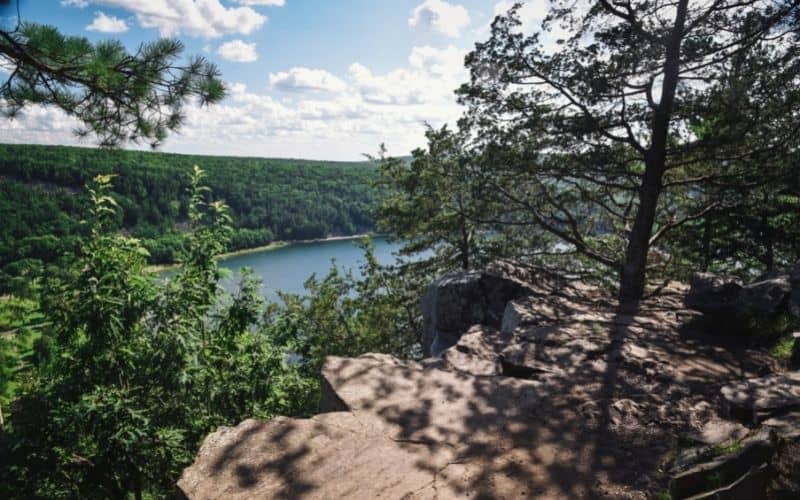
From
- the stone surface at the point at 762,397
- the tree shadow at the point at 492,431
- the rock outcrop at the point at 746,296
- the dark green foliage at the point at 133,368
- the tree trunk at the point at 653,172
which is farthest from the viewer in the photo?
the tree trunk at the point at 653,172

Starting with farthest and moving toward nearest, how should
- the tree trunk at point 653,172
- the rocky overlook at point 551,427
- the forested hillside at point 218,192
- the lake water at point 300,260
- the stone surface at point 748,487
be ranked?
the forested hillside at point 218,192, the lake water at point 300,260, the tree trunk at point 653,172, the rocky overlook at point 551,427, the stone surface at point 748,487

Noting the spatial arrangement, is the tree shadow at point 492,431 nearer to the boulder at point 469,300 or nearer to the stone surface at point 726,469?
the stone surface at point 726,469

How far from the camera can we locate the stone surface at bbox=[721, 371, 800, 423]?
3.60 m

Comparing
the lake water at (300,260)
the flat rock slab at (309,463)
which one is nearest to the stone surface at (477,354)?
the flat rock slab at (309,463)

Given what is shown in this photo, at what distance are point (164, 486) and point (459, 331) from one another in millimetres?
5844

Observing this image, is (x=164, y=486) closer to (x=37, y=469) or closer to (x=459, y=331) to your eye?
(x=37, y=469)

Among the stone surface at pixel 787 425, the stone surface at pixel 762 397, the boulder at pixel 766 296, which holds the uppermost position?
the boulder at pixel 766 296

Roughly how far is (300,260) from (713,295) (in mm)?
76367

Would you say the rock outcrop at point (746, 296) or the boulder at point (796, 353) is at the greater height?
the rock outcrop at point (746, 296)

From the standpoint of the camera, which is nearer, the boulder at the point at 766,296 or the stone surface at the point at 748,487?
the stone surface at the point at 748,487

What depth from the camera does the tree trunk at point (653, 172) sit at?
305 inches

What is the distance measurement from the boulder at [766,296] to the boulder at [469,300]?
152 inches

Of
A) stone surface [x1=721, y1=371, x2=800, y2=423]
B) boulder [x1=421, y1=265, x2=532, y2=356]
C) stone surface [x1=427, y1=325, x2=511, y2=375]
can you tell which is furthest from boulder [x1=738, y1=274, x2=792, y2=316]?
boulder [x1=421, y1=265, x2=532, y2=356]

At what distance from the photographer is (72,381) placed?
592 cm
